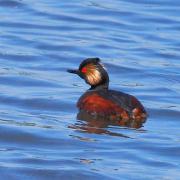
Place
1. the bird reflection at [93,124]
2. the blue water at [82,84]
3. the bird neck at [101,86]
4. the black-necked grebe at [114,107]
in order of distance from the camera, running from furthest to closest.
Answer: the bird neck at [101,86], the black-necked grebe at [114,107], the bird reflection at [93,124], the blue water at [82,84]

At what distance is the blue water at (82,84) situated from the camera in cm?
1120

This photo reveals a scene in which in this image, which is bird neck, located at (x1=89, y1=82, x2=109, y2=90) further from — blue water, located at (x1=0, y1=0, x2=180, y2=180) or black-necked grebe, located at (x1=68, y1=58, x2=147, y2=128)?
blue water, located at (x1=0, y1=0, x2=180, y2=180)

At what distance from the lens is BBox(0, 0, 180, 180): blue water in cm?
1120

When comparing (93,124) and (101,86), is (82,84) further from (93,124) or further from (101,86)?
(93,124)

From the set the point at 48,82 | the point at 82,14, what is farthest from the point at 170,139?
the point at 82,14

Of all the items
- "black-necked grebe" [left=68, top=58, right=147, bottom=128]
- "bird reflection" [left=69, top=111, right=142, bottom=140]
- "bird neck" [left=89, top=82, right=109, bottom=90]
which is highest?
"bird neck" [left=89, top=82, right=109, bottom=90]

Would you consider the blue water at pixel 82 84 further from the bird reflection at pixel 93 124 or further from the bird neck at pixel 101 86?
the bird neck at pixel 101 86

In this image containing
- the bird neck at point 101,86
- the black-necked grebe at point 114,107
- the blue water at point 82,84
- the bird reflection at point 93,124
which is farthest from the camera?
the bird neck at point 101,86

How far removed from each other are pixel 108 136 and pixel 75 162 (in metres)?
1.62

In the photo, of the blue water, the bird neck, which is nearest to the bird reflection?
the blue water

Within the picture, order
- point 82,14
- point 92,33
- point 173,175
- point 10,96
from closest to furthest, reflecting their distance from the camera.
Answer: point 173,175, point 10,96, point 92,33, point 82,14

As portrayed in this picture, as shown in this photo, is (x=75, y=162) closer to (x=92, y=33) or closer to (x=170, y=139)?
(x=170, y=139)

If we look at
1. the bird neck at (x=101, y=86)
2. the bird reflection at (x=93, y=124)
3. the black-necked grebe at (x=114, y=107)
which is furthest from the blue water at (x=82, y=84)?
the bird neck at (x=101, y=86)

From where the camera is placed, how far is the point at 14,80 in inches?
630
